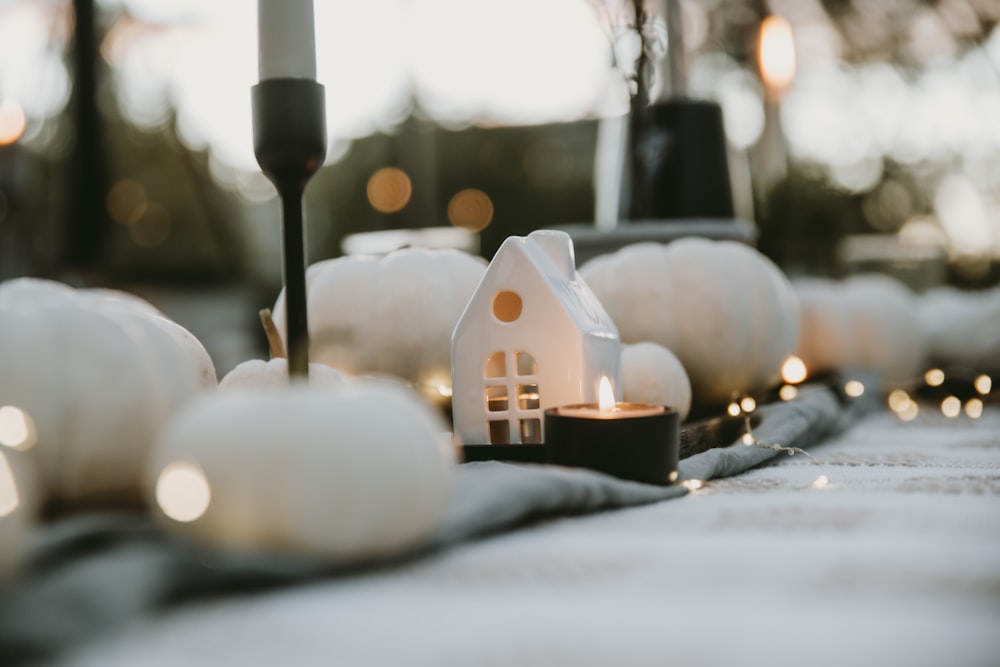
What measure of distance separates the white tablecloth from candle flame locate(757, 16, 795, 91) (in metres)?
2.56

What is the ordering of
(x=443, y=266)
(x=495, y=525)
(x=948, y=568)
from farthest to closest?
(x=443, y=266), (x=495, y=525), (x=948, y=568)

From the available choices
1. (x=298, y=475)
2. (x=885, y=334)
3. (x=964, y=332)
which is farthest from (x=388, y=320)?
(x=964, y=332)

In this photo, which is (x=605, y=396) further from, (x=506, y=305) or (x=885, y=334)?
(x=885, y=334)

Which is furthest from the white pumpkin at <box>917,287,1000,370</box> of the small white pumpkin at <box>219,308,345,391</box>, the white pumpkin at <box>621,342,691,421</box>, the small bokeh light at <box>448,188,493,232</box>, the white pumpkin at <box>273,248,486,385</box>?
the small bokeh light at <box>448,188,493,232</box>

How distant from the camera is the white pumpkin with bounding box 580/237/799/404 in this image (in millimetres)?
1282

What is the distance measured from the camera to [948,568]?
0.50 metres

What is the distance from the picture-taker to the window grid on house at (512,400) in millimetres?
894

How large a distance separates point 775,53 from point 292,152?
8.64 ft

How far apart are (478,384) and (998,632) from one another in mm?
559

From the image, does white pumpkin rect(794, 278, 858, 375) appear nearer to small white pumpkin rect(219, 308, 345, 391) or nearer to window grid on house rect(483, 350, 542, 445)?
window grid on house rect(483, 350, 542, 445)

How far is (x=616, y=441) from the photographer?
2.47 ft

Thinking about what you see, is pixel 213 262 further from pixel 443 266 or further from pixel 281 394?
pixel 281 394

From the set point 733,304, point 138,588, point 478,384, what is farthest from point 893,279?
point 138,588

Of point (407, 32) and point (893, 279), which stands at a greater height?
point (407, 32)
